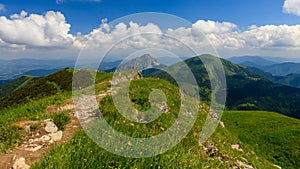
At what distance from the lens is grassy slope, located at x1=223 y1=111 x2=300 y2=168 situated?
165ft

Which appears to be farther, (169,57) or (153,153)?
(169,57)

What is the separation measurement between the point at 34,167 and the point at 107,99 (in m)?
10.9

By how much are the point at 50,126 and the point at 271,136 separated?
62501 mm

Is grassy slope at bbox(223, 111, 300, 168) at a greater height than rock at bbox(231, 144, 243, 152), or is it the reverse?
rock at bbox(231, 144, 243, 152)

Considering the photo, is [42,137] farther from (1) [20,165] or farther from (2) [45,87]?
(2) [45,87]

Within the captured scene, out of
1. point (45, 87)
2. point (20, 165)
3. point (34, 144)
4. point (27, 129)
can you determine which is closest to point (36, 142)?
point (34, 144)

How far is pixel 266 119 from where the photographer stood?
7881 centimetres

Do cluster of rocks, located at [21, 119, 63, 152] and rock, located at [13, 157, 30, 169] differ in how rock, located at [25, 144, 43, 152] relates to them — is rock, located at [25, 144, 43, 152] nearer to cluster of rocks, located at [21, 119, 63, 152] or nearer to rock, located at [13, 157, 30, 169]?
cluster of rocks, located at [21, 119, 63, 152]

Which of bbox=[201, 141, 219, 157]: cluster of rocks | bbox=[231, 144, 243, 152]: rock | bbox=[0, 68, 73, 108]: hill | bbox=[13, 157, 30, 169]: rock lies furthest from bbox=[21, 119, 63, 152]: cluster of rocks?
bbox=[0, 68, 73, 108]: hill

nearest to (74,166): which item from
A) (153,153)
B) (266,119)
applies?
(153,153)

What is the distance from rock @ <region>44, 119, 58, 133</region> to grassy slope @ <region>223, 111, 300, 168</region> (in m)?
49.0

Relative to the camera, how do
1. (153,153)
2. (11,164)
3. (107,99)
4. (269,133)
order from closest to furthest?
(153,153) → (11,164) → (107,99) → (269,133)

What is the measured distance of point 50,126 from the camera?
1100 cm

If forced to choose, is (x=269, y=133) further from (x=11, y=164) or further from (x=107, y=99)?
(x=11, y=164)
